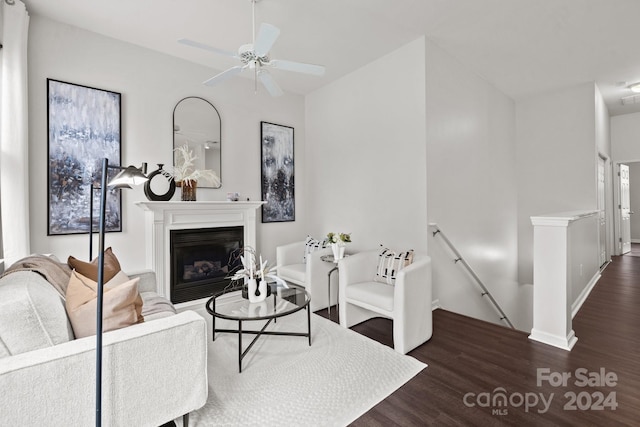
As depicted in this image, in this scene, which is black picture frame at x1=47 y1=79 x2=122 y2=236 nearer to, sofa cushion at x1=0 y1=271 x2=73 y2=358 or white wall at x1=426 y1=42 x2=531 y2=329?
sofa cushion at x1=0 y1=271 x2=73 y2=358

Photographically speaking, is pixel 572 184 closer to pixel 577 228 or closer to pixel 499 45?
pixel 577 228

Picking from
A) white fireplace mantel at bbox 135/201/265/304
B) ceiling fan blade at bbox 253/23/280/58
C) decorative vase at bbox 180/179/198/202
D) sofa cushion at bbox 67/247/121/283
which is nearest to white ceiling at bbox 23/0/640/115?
ceiling fan blade at bbox 253/23/280/58

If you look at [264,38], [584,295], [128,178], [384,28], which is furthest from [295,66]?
[584,295]

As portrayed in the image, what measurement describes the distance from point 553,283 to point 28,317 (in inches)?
140

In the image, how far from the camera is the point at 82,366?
4.42ft

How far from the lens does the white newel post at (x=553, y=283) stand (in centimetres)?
254

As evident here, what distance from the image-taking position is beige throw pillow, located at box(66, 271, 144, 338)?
159 cm

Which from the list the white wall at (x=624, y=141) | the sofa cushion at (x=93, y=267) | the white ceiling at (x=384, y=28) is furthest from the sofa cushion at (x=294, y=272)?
the white wall at (x=624, y=141)

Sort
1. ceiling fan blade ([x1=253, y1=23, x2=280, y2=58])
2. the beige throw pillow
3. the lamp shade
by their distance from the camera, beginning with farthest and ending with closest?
ceiling fan blade ([x1=253, y1=23, x2=280, y2=58]), the beige throw pillow, the lamp shade

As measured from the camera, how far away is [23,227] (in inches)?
105

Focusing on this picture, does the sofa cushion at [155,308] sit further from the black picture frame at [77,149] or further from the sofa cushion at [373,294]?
the sofa cushion at [373,294]

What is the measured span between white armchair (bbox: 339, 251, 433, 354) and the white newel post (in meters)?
0.93

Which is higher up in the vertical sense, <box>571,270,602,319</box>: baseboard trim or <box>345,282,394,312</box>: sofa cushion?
<box>345,282,394,312</box>: sofa cushion

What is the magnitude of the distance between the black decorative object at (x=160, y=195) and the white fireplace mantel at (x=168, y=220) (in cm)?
12
